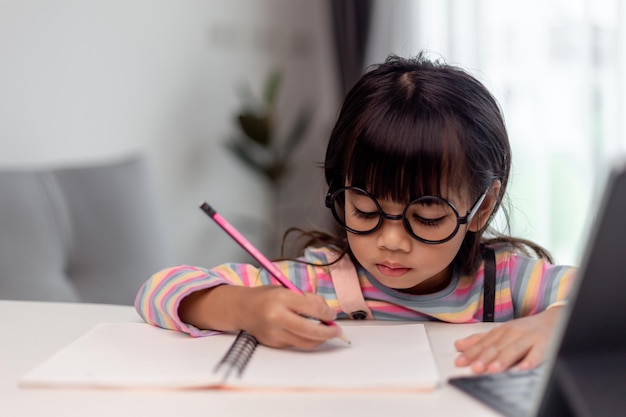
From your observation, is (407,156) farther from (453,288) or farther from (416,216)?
(453,288)

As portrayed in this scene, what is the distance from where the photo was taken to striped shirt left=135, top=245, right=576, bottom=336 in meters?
1.18

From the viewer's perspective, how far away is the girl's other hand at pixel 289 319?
0.90 meters

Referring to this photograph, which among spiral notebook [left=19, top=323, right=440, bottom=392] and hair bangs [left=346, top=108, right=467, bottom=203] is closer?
spiral notebook [left=19, top=323, right=440, bottom=392]

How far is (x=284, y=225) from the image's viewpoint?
3631 millimetres

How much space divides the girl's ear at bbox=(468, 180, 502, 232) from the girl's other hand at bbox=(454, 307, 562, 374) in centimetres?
26

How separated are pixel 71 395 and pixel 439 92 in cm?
63

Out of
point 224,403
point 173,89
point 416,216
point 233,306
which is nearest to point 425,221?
point 416,216

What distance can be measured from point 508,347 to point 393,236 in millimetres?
232

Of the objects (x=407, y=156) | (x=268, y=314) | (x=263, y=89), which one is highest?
(x=407, y=156)

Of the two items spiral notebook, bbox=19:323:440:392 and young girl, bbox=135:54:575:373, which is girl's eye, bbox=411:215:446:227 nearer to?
young girl, bbox=135:54:575:373

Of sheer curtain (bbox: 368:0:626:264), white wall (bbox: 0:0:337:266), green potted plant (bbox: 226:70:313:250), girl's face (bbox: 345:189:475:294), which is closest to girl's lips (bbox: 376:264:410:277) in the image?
girl's face (bbox: 345:189:475:294)

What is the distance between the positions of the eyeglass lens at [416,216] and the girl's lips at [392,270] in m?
0.06

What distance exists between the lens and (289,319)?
2.98ft

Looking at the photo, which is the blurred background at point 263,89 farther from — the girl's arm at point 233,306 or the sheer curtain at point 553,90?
the girl's arm at point 233,306
